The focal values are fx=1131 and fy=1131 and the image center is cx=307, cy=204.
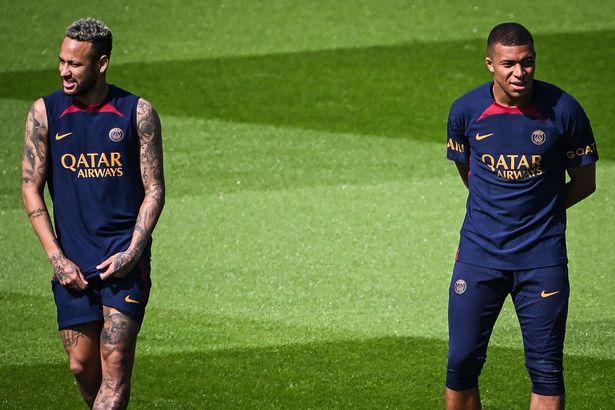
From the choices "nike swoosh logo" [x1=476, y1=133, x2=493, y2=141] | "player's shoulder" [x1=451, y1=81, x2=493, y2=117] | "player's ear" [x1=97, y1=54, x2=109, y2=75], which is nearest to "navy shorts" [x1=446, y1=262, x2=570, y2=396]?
"nike swoosh logo" [x1=476, y1=133, x2=493, y2=141]

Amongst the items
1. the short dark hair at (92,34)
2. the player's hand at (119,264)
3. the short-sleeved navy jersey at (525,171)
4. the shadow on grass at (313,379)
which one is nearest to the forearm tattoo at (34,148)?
the short dark hair at (92,34)

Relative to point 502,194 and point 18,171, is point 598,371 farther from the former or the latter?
point 18,171

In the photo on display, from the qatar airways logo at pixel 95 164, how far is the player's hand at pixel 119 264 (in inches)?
14.5

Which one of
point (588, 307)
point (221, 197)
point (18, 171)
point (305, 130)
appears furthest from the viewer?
point (305, 130)

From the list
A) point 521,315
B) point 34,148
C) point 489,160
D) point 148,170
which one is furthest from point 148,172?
point 521,315

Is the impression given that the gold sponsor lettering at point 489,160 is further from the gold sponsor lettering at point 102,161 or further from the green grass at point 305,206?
the green grass at point 305,206

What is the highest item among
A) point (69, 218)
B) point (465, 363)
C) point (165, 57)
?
point (165, 57)

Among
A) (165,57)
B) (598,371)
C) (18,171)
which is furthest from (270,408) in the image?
(165,57)

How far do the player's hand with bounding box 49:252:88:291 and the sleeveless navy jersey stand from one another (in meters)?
0.07

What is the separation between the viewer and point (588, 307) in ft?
27.0

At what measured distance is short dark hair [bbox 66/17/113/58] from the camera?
16.9 feet

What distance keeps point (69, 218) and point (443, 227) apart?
5.22 m

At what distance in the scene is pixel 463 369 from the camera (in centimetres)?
529

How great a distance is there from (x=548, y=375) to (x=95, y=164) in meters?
2.28
